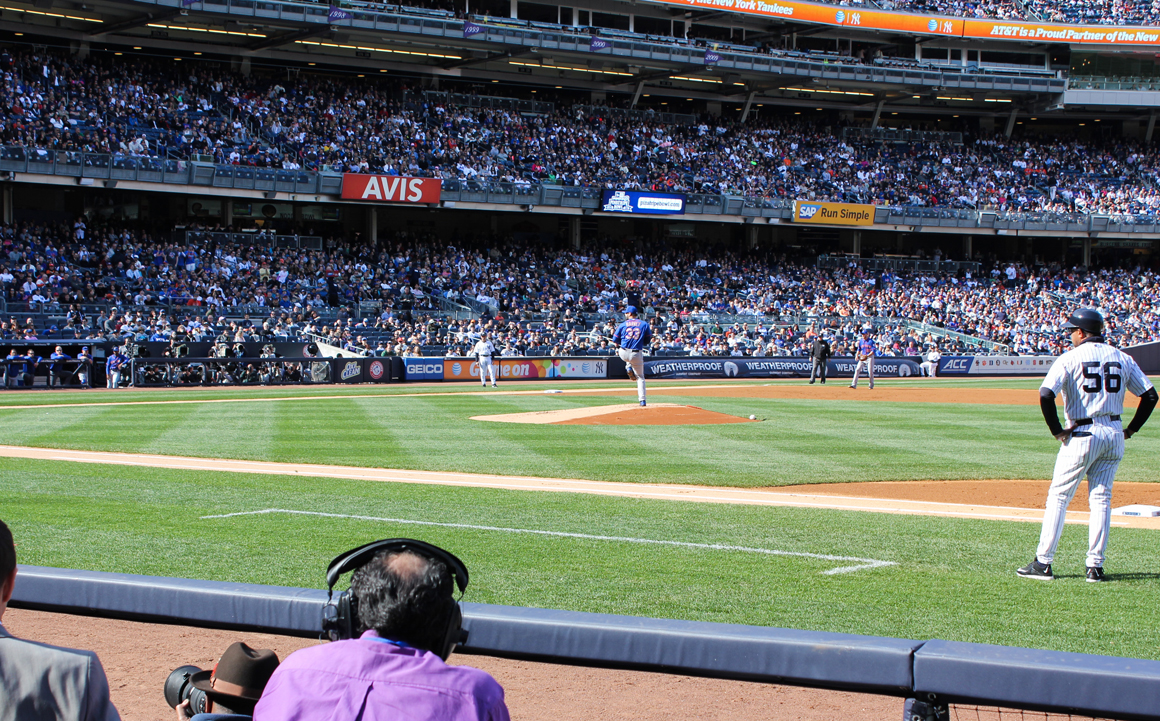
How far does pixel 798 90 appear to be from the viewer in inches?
2345

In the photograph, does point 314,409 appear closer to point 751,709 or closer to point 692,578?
point 692,578

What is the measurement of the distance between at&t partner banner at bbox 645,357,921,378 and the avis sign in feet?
44.2

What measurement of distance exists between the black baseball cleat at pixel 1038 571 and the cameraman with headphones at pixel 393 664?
5.77 metres

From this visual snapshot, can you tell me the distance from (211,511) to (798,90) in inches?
2192

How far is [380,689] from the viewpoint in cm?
235

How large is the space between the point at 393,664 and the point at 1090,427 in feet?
19.9

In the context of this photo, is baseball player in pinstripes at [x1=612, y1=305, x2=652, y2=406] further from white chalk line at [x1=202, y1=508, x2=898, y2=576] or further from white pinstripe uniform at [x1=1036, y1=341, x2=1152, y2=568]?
white pinstripe uniform at [x1=1036, y1=341, x2=1152, y2=568]

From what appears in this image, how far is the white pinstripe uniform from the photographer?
22.6ft

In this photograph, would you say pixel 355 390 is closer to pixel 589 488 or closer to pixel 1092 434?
pixel 589 488

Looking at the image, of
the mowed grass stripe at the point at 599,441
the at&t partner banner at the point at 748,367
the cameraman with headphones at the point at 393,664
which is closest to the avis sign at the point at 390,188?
the at&t partner banner at the point at 748,367

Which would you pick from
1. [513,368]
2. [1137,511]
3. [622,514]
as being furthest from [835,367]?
[622,514]

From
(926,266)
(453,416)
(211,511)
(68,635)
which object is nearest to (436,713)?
(68,635)

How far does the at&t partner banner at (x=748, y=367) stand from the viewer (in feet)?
130

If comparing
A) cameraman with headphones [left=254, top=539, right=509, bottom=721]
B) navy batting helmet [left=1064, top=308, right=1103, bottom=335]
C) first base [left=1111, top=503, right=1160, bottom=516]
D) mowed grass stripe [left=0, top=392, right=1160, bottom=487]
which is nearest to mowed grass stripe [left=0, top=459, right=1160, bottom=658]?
first base [left=1111, top=503, right=1160, bottom=516]
